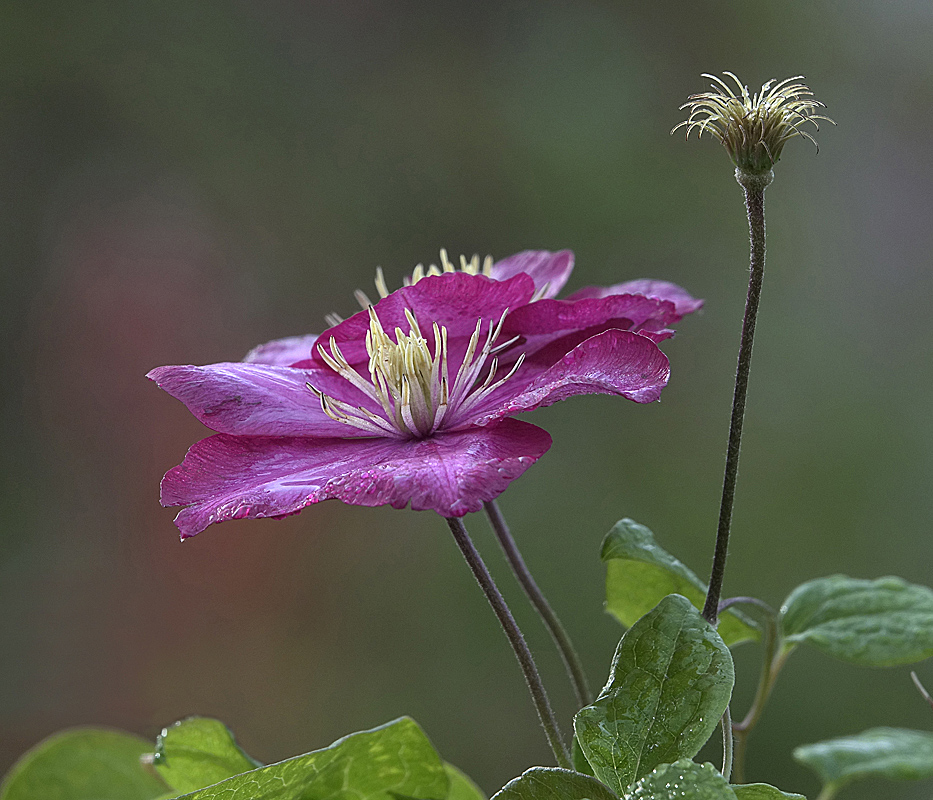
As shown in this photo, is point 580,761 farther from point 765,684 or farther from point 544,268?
point 544,268

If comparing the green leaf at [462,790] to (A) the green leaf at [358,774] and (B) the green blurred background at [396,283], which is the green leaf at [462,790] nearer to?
(A) the green leaf at [358,774]

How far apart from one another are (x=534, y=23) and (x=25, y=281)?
755 mm

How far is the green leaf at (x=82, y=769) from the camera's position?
0.42m

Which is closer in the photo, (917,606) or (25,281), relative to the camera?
(917,606)

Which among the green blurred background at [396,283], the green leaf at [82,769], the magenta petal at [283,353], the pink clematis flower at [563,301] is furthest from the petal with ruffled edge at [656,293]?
the green blurred background at [396,283]

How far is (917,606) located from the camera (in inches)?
12.6

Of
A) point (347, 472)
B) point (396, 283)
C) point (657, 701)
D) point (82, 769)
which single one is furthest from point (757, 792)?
point (396, 283)

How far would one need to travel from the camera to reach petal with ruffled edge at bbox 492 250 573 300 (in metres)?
0.38

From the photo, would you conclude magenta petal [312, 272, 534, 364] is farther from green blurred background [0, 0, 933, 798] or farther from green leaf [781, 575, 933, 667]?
green blurred background [0, 0, 933, 798]

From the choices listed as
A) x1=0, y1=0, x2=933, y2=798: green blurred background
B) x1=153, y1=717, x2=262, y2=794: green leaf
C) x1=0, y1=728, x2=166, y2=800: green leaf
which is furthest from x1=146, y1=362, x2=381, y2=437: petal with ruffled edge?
x1=0, y1=0, x2=933, y2=798: green blurred background

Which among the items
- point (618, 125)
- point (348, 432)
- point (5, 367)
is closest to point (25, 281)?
point (5, 367)

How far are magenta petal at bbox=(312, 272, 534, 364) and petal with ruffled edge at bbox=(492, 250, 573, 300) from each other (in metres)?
0.06

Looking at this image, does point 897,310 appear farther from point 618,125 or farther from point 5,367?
point 5,367

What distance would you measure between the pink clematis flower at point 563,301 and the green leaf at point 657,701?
90 mm
